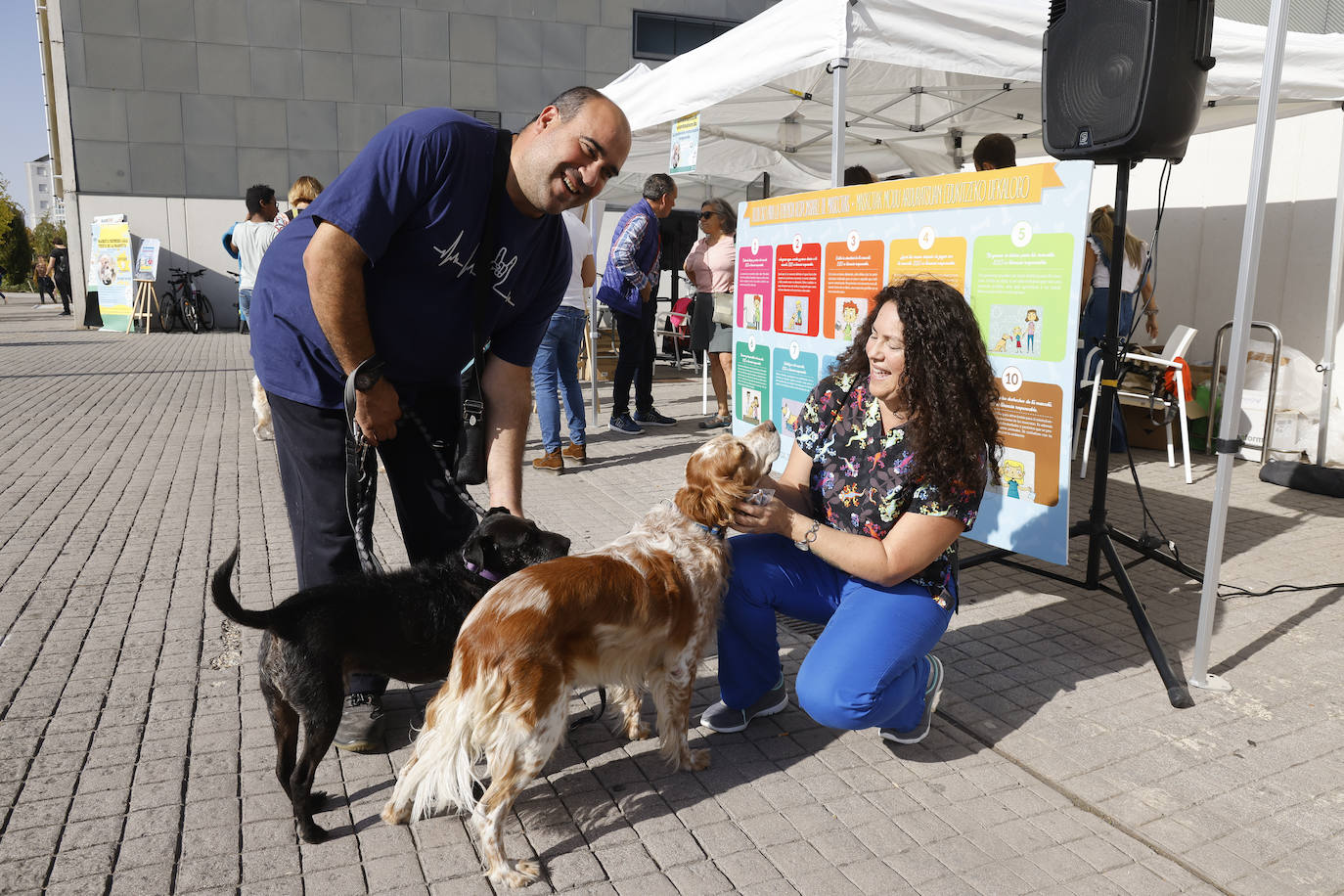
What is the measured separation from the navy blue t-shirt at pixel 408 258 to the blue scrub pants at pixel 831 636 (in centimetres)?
126

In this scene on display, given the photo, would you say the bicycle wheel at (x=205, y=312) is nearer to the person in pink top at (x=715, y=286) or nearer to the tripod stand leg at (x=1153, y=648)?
the person in pink top at (x=715, y=286)

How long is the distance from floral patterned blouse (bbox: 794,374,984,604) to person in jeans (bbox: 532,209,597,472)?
13.9 ft

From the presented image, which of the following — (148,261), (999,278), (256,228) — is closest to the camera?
(999,278)

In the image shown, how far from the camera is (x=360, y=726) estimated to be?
3.01m

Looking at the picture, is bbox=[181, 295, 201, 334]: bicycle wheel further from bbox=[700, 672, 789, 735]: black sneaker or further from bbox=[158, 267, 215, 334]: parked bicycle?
bbox=[700, 672, 789, 735]: black sneaker

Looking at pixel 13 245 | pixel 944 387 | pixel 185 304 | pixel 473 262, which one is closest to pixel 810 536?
pixel 944 387

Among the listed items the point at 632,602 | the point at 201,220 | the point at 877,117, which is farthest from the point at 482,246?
the point at 201,220

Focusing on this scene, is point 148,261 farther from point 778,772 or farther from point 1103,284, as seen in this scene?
point 778,772

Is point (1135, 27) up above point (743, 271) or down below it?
above

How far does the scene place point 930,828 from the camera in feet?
8.65

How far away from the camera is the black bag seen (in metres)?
2.83

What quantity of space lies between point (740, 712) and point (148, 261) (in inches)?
822

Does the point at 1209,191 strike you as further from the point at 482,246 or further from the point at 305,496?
the point at 305,496

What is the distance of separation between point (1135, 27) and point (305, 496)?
139 inches
